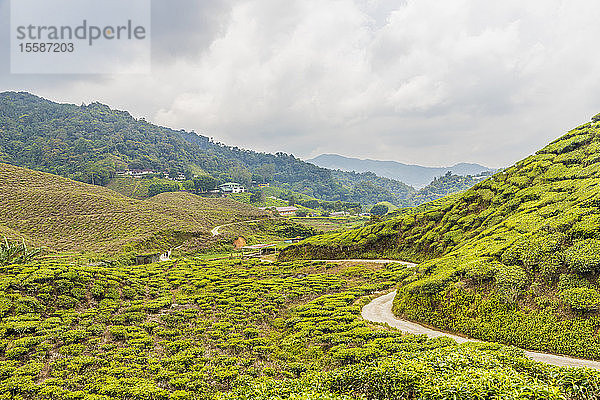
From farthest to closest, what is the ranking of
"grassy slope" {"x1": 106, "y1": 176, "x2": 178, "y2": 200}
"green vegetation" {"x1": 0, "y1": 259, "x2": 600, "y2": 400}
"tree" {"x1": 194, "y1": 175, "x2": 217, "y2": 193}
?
"tree" {"x1": 194, "y1": 175, "x2": 217, "y2": 193} < "grassy slope" {"x1": 106, "y1": 176, "x2": 178, "y2": 200} < "green vegetation" {"x1": 0, "y1": 259, "x2": 600, "y2": 400}

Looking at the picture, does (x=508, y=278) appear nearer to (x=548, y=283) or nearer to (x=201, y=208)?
(x=548, y=283)

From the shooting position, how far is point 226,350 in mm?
12555

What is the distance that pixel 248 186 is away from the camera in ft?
608

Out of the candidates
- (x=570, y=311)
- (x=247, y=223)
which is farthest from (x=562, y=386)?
(x=247, y=223)

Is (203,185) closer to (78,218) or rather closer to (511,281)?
(78,218)

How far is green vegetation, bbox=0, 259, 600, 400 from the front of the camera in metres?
7.52

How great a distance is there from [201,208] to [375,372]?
88.7m

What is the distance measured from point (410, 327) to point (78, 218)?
62.4 m

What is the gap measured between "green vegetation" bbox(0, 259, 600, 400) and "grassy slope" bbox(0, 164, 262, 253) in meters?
31.6

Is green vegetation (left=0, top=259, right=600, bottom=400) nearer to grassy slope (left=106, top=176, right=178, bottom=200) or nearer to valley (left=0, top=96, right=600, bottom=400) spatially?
valley (left=0, top=96, right=600, bottom=400)

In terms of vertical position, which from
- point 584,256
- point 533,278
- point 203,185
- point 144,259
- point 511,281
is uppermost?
point 203,185

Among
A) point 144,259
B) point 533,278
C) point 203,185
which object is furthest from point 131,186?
point 533,278

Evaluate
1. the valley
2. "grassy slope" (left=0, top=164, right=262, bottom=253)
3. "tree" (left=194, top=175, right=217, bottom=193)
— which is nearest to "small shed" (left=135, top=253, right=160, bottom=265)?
"grassy slope" (left=0, top=164, right=262, bottom=253)

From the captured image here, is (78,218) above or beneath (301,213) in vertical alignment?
beneath
